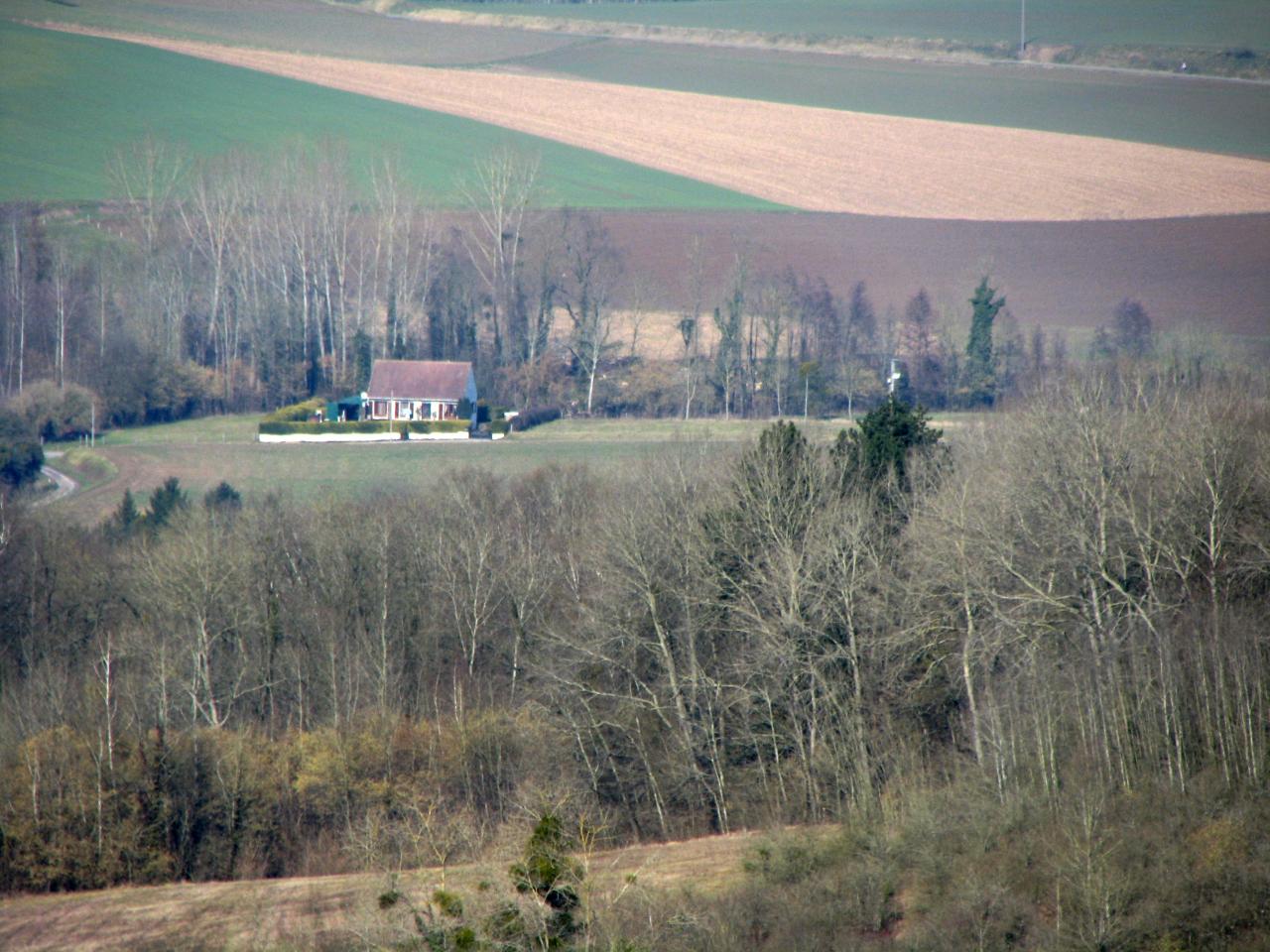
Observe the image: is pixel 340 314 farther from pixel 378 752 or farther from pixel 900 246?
pixel 378 752

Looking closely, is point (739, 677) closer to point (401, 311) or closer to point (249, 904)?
point (249, 904)

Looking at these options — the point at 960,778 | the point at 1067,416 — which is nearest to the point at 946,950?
the point at 960,778

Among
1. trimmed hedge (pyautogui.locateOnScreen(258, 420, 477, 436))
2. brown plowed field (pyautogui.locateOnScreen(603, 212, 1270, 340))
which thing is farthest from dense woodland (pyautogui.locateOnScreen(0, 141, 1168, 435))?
trimmed hedge (pyautogui.locateOnScreen(258, 420, 477, 436))

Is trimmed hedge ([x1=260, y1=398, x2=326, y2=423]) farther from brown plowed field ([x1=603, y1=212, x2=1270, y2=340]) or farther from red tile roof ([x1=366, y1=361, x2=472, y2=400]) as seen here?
brown plowed field ([x1=603, y1=212, x2=1270, y2=340])

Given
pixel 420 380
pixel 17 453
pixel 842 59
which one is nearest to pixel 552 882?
pixel 17 453

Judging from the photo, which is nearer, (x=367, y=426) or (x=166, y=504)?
(x=166, y=504)

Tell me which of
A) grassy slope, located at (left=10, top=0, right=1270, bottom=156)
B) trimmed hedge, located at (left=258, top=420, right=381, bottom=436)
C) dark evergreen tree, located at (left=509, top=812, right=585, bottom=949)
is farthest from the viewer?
grassy slope, located at (left=10, top=0, right=1270, bottom=156)

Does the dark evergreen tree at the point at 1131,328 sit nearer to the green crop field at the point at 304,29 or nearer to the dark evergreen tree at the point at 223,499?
the dark evergreen tree at the point at 223,499
